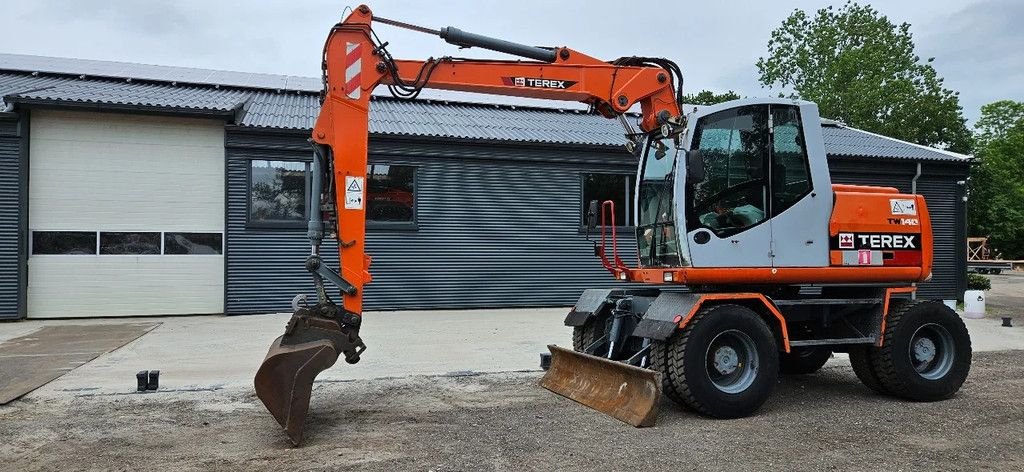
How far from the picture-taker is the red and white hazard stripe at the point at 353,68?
18.7 feet

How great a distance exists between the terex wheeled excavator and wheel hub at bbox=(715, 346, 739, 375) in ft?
0.05

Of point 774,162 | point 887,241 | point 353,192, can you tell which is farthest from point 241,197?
point 887,241

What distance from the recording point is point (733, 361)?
235 inches

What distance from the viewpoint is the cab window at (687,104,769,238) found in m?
6.16

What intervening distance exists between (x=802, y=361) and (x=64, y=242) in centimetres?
1199

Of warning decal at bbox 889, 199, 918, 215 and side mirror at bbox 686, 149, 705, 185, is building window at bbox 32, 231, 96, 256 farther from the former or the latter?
warning decal at bbox 889, 199, 918, 215

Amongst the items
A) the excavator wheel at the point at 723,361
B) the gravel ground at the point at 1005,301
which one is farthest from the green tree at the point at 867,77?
the excavator wheel at the point at 723,361

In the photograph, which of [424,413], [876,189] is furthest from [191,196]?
[876,189]

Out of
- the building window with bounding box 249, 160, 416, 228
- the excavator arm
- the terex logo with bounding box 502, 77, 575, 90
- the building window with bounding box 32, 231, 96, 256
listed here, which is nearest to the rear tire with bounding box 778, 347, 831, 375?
the excavator arm

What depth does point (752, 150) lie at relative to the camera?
6.34m

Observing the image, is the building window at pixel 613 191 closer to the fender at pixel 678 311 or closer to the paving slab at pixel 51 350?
the paving slab at pixel 51 350

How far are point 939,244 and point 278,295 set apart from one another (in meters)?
15.0

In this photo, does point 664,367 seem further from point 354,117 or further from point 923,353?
point 354,117

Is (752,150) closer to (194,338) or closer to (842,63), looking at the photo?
(194,338)
